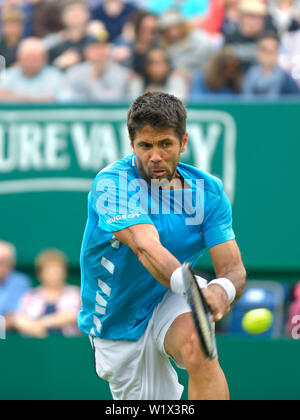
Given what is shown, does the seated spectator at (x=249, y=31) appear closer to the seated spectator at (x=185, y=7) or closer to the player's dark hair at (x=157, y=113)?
the seated spectator at (x=185, y=7)

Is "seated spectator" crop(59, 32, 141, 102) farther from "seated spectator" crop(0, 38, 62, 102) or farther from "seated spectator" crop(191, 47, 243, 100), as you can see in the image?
"seated spectator" crop(191, 47, 243, 100)

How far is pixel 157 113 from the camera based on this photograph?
4121mm

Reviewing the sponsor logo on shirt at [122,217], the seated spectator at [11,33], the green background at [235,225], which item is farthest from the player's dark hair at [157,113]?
the seated spectator at [11,33]

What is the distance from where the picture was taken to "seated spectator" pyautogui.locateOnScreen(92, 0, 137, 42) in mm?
9430

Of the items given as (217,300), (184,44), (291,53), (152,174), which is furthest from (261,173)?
(217,300)

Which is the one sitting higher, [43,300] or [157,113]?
[157,113]

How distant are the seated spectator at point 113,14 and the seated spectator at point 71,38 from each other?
6.4 inches

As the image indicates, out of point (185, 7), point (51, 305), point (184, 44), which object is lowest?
point (51, 305)

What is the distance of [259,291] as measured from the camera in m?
7.89

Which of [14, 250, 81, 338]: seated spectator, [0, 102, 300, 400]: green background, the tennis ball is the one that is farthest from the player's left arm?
[14, 250, 81, 338]: seated spectator

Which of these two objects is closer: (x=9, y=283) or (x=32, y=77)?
(x=9, y=283)

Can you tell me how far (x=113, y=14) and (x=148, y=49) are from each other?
97 cm

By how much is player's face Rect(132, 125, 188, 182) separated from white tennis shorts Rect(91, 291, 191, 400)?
2.71 feet

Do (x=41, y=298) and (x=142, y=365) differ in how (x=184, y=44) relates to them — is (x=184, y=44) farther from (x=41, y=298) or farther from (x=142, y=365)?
(x=142, y=365)
